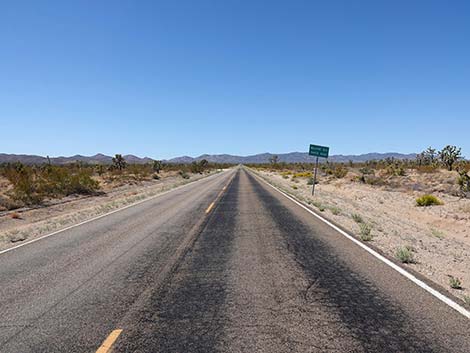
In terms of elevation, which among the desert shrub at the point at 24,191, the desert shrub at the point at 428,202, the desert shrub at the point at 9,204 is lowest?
the desert shrub at the point at 9,204

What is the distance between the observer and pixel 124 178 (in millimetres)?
42656

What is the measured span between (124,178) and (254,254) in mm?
37715

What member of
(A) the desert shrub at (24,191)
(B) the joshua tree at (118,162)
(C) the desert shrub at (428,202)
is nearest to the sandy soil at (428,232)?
(C) the desert shrub at (428,202)

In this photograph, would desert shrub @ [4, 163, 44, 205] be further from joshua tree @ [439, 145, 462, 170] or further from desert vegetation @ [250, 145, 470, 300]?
joshua tree @ [439, 145, 462, 170]

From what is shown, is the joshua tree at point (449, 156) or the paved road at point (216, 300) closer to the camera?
the paved road at point (216, 300)

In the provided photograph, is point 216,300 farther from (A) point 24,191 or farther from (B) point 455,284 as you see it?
(A) point 24,191

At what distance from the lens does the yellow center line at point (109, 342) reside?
Result: 3715 millimetres

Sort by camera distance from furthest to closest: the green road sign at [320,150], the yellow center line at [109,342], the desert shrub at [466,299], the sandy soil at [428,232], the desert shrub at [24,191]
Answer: the green road sign at [320,150] < the desert shrub at [24,191] < the sandy soil at [428,232] < the desert shrub at [466,299] < the yellow center line at [109,342]

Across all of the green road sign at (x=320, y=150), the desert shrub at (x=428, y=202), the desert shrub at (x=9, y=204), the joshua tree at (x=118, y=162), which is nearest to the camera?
the desert shrub at (x=9, y=204)

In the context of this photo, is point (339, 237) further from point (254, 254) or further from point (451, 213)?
point (451, 213)

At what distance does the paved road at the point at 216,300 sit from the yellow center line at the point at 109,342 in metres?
0.09

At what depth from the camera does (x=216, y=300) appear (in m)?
5.07

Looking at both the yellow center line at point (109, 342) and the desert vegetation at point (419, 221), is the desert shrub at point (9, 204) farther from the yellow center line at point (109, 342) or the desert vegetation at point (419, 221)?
the yellow center line at point (109, 342)

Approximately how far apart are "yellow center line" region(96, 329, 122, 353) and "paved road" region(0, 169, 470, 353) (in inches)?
3.4
